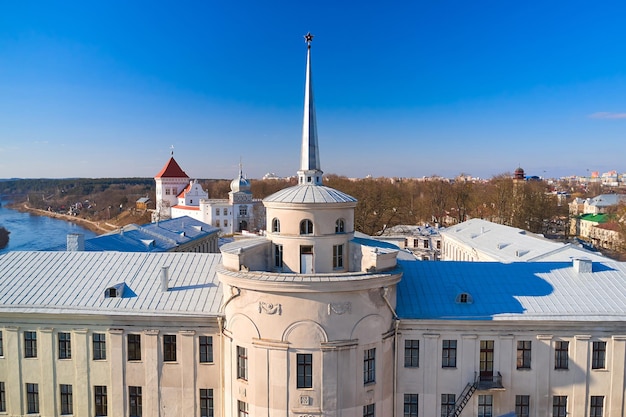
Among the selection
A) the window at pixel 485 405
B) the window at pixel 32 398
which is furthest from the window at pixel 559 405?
the window at pixel 32 398

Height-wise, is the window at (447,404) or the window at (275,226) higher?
the window at (275,226)

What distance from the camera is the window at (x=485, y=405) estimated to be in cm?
2227

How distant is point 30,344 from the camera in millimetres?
23500

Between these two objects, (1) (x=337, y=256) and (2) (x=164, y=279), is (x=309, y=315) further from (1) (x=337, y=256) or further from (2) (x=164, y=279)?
(2) (x=164, y=279)

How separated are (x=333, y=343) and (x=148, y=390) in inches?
387

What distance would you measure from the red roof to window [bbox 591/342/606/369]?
338ft

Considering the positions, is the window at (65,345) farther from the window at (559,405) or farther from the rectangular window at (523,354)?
the window at (559,405)

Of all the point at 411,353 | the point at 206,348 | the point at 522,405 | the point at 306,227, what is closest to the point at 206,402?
the point at 206,348

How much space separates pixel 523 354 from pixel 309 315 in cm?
1054

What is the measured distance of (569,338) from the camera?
22.1 meters

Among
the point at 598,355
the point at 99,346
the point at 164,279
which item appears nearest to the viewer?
the point at 598,355

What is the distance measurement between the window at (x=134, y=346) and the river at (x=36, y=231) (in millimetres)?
A: 55881

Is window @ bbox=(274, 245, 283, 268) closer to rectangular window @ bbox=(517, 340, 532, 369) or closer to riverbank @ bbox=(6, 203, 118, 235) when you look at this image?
rectangular window @ bbox=(517, 340, 532, 369)

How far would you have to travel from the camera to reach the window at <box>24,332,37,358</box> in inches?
923
